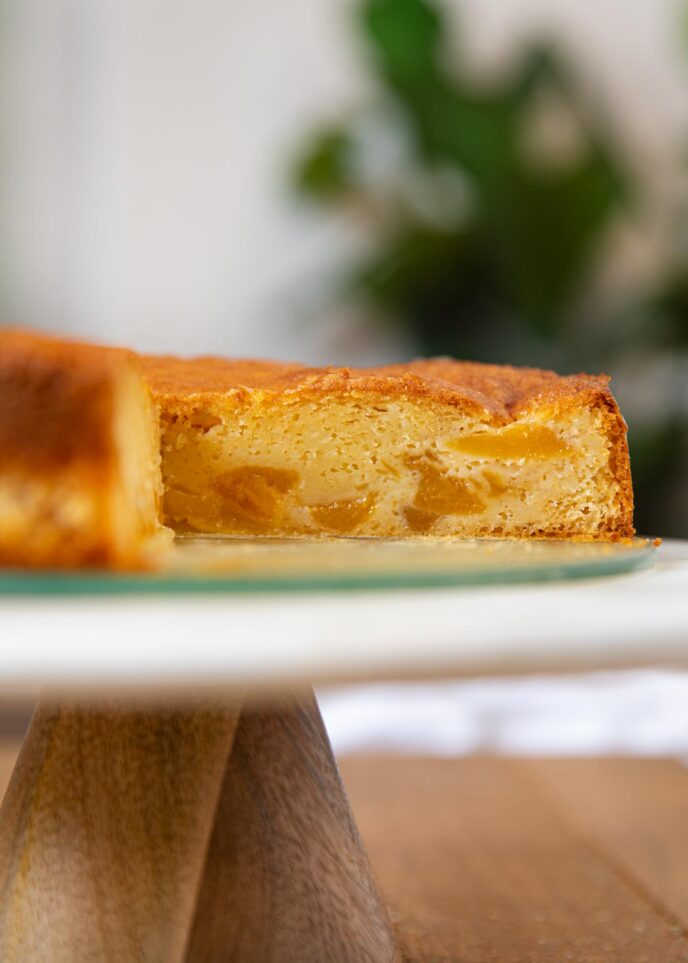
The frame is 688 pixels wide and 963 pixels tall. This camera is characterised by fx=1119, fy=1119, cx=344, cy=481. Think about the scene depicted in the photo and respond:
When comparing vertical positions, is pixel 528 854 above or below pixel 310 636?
below

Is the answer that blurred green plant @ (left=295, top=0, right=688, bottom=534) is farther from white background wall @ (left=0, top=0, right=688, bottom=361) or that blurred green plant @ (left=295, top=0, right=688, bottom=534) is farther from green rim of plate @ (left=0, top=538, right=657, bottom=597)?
green rim of plate @ (left=0, top=538, right=657, bottom=597)

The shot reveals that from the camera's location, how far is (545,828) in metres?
1.54

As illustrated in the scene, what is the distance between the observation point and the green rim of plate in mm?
492

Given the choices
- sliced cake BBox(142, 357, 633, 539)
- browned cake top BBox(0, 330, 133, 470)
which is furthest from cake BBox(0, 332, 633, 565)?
browned cake top BBox(0, 330, 133, 470)

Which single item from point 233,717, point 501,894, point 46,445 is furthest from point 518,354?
point 46,445

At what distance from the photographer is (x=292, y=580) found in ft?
1.63

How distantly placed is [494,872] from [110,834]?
0.65 meters

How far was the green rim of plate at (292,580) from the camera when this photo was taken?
0.49m

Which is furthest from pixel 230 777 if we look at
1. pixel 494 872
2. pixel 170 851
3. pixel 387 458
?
pixel 494 872

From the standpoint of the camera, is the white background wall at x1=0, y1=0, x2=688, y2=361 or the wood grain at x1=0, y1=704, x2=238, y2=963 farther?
the white background wall at x1=0, y1=0, x2=688, y2=361

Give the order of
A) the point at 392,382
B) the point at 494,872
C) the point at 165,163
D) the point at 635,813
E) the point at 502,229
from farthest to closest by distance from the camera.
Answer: the point at 165,163 → the point at 502,229 → the point at 635,813 → the point at 494,872 → the point at 392,382

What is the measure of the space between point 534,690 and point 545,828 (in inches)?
39.0

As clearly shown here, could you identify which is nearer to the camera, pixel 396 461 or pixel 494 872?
pixel 396 461

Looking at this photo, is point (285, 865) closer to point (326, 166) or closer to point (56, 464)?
point (56, 464)
